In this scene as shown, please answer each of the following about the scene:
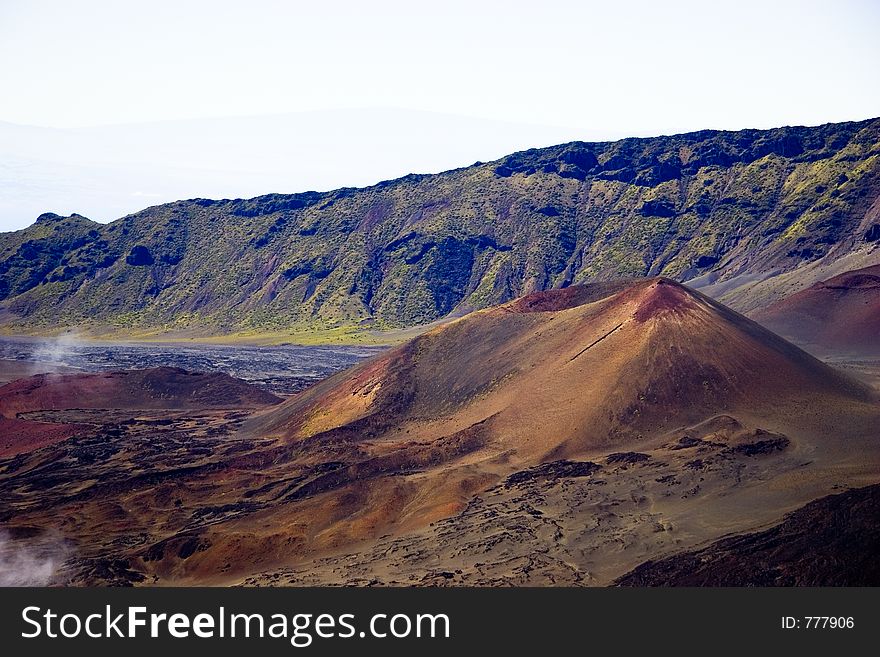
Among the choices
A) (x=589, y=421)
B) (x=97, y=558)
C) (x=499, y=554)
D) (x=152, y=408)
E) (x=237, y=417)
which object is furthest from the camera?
(x=152, y=408)

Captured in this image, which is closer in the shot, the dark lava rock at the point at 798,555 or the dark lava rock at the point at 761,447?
the dark lava rock at the point at 798,555

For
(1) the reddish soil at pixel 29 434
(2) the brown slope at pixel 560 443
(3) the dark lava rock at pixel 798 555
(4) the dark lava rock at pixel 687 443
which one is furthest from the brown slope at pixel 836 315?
(1) the reddish soil at pixel 29 434

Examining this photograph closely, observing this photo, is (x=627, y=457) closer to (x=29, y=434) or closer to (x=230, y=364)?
(x=29, y=434)

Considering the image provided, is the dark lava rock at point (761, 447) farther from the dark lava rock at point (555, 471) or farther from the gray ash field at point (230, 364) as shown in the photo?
the gray ash field at point (230, 364)

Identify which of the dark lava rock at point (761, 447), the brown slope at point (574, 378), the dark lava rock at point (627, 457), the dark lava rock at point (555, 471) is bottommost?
the dark lava rock at point (555, 471)

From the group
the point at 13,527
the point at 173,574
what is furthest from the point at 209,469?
the point at 173,574

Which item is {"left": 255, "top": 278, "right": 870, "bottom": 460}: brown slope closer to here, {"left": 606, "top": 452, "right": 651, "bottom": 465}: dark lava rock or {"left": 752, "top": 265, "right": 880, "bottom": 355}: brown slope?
{"left": 606, "top": 452, "right": 651, "bottom": 465}: dark lava rock
